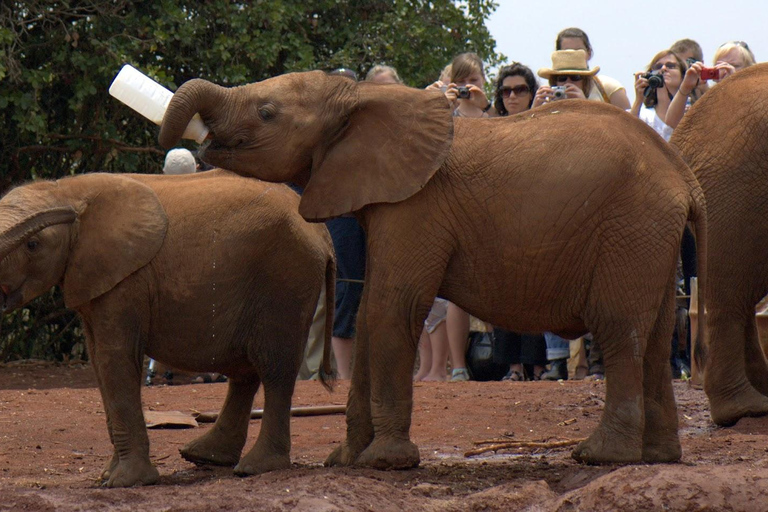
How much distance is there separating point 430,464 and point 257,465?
87cm

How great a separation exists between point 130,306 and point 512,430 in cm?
260

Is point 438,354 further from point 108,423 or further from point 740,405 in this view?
point 108,423

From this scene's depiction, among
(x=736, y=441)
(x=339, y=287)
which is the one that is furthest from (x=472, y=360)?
(x=736, y=441)

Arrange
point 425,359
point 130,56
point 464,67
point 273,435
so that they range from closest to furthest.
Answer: point 273,435
point 464,67
point 425,359
point 130,56

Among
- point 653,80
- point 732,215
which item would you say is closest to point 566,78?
point 653,80

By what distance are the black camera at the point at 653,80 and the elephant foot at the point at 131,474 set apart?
14.9 feet

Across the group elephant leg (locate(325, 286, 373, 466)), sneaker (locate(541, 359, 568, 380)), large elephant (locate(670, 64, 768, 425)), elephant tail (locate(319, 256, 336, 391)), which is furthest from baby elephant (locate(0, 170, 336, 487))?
sneaker (locate(541, 359, 568, 380))

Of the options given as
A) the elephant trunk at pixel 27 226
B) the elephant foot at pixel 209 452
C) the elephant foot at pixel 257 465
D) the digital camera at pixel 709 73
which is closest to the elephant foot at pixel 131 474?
the elephant foot at pixel 257 465

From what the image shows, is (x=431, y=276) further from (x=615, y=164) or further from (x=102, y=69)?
(x=102, y=69)

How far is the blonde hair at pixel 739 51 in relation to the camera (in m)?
8.78

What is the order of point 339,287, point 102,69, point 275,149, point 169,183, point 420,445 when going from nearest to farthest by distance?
point 275,149, point 169,183, point 420,445, point 339,287, point 102,69

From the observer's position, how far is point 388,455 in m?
6.00

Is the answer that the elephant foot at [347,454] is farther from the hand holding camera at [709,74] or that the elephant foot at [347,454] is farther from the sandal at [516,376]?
the sandal at [516,376]

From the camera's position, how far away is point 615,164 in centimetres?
591
